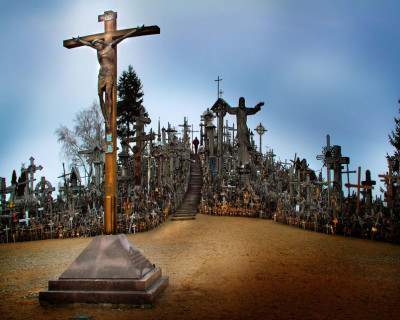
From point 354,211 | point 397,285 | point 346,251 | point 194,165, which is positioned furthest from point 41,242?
point 194,165

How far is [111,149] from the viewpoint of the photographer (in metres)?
6.65

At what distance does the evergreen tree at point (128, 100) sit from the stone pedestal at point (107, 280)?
94.9ft

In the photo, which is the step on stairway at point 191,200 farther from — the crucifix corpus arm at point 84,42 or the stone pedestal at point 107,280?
the crucifix corpus arm at point 84,42

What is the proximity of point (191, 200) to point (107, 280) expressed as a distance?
53.2ft

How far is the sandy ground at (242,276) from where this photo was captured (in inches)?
203

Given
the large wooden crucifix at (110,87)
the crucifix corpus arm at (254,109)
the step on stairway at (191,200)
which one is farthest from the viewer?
the crucifix corpus arm at (254,109)

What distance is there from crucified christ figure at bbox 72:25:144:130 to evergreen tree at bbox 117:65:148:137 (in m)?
27.8

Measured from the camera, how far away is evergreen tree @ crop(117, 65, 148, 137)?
115ft

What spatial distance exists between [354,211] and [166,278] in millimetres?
11692

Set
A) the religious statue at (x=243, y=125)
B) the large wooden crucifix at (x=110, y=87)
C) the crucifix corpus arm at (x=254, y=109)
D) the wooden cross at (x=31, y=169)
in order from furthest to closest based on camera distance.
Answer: the religious statue at (x=243, y=125)
the crucifix corpus arm at (x=254, y=109)
the wooden cross at (x=31, y=169)
the large wooden crucifix at (x=110, y=87)

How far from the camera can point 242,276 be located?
7270mm

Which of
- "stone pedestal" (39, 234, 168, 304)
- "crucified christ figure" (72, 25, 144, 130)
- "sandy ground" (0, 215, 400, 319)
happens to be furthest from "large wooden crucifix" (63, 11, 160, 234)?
"sandy ground" (0, 215, 400, 319)

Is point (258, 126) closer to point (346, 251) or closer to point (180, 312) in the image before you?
point (346, 251)

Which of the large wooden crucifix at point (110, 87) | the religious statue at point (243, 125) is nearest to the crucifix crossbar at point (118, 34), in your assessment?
the large wooden crucifix at point (110, 87)
